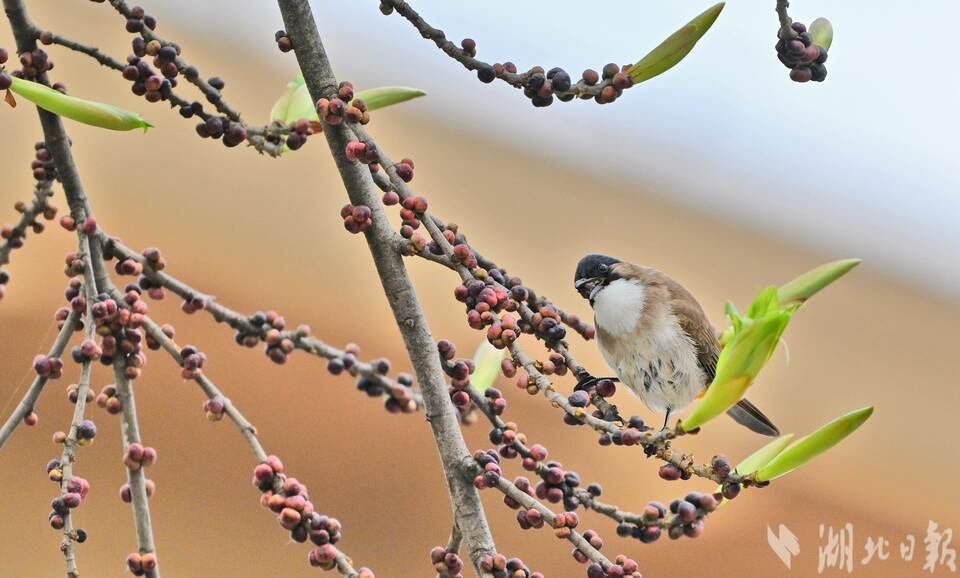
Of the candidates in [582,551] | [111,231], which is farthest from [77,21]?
[582,551]

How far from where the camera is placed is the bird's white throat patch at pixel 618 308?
651 mm

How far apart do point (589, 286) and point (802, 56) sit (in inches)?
8.5

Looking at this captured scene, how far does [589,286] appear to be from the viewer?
658 millimetres

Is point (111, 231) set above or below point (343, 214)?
above

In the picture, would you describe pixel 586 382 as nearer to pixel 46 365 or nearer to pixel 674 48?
pixel 674 48

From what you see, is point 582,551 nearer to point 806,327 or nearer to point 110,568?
point 110,568

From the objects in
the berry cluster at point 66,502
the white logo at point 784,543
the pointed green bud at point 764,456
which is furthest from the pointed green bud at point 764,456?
the white logo at point 784,543

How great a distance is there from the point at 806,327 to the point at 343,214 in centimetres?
172

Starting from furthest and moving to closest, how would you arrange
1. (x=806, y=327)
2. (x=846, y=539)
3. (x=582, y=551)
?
(x=806, y=327)
(x=846, y=539)
(x=582, y=551)

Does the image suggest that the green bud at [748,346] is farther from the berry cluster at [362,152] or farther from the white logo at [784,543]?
the white logo at [784,543]

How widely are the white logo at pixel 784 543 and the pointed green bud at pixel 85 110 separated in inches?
44.4

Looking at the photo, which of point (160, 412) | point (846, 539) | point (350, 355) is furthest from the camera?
point (846, 539)

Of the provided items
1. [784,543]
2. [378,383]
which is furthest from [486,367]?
[784,543]

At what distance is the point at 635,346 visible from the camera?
65 cm
